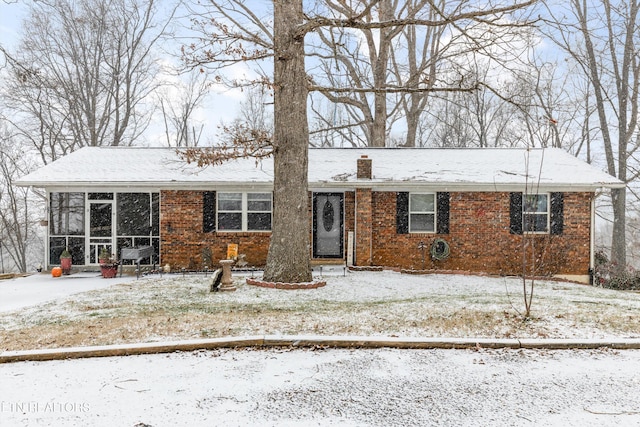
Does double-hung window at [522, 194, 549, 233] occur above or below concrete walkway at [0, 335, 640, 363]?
above

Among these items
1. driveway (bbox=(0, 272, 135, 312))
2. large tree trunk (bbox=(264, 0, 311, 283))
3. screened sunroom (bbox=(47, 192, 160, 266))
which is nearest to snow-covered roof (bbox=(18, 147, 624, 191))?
screened sunroom (bbox=(47, 192, 160, 266))

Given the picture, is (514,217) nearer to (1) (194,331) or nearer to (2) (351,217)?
(2) (351,217)

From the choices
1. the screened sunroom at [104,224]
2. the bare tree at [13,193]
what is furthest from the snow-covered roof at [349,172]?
the bare tree at [13,193]

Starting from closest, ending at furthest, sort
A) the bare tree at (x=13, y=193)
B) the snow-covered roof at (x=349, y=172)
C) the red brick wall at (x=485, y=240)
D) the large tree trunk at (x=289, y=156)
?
the large tree trunk at (x=289, y=156)
the snow-covered roof at (x=349, y=172)
the red brick wall at (x=485, y=240)
the bare tree at (x=13, y=193)

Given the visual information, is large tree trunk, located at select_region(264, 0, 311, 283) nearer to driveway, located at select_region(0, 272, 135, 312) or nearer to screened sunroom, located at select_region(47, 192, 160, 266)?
driveway, located at select_region(0, 272, 135, 312)

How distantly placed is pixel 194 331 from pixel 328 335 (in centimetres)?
173

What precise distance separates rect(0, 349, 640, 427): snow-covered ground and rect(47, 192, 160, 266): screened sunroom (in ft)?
28.7

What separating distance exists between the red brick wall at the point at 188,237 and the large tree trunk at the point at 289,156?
3719mm

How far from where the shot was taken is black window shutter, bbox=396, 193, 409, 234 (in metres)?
12.6

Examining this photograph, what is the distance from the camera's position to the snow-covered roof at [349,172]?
12.0 metres

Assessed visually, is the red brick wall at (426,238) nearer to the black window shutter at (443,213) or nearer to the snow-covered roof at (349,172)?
the black window shutter at (443,213)

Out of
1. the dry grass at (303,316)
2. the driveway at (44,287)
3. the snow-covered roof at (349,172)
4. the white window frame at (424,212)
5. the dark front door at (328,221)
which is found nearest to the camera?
the dry grass at (303,316)

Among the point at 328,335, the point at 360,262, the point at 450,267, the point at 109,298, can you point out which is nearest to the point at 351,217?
the point at 360,262

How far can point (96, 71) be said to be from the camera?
2328 cm
